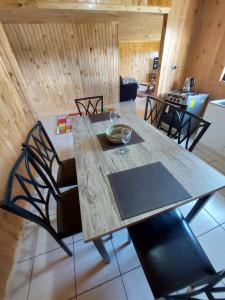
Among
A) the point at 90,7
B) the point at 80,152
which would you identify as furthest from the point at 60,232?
the point at 90,7

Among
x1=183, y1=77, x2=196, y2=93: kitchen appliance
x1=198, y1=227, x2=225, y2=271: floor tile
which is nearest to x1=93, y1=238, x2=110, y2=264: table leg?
x1=198, y1=227, x2=225, y2=271: floor tile

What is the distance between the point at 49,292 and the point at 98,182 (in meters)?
0.97

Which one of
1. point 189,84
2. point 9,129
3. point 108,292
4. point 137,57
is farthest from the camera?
point 137,57

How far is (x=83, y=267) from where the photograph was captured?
118 centimetres

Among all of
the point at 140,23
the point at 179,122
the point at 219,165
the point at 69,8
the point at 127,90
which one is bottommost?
the point at 219,165

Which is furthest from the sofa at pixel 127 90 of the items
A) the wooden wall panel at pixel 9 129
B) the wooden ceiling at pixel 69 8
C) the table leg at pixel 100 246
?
the table leg at pixel 100 246

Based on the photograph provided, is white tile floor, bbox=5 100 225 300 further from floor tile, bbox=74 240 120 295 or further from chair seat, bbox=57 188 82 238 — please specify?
chair seat, bbox=57 188 82 238

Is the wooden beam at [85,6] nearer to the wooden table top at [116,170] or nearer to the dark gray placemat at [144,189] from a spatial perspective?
the wooden table top at [116,170]

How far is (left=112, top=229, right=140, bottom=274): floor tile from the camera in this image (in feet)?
3.83

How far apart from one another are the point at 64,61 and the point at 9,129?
3138 mm

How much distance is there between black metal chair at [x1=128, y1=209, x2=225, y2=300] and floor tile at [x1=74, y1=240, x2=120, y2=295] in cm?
48

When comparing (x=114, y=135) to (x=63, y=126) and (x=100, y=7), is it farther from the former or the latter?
(x=63, y=126)

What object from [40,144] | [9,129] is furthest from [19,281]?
[9,129]

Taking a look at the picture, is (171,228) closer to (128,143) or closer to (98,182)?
(98,182)
